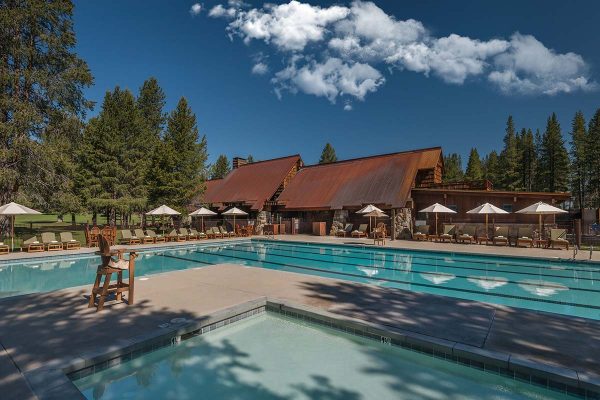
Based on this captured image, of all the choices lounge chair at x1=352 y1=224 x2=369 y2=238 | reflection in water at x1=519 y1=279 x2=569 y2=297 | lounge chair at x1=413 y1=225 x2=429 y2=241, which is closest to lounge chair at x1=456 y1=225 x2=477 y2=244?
lounge chair at x1=413 y1=225 x2=429 y2=241

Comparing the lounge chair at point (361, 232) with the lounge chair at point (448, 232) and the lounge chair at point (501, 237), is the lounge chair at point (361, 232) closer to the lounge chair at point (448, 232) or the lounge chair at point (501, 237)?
the lounge chair at point (448, 232)

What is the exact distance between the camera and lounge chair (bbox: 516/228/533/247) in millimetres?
16453

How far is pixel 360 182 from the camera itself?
25766 millimetres

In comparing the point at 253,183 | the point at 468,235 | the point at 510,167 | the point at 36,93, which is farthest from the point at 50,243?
the point at 510,167

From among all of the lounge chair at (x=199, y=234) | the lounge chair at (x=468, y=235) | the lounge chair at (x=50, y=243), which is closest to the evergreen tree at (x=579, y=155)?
the lounge chair at (x=468, y=235)

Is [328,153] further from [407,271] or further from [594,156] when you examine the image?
[407,271]

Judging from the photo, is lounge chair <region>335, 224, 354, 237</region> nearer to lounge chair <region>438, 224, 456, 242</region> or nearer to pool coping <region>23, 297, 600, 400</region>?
lounge chair <region>438, 224, 456, 242</region>

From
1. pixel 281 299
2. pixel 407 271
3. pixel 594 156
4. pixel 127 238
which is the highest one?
pixel 594 156

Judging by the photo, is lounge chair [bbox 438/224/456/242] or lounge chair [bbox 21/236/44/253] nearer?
lounge chair [bbox 21/236/44/253]

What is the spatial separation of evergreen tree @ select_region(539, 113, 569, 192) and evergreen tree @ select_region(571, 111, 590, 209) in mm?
1337

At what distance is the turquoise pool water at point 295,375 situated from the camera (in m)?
3.63

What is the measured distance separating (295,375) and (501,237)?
17.0m

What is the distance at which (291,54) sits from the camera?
3164cm

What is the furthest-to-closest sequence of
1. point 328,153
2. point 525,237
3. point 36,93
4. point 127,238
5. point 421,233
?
point 328,153, point 421,233, point 36,93, point 127,238, point 525,237
